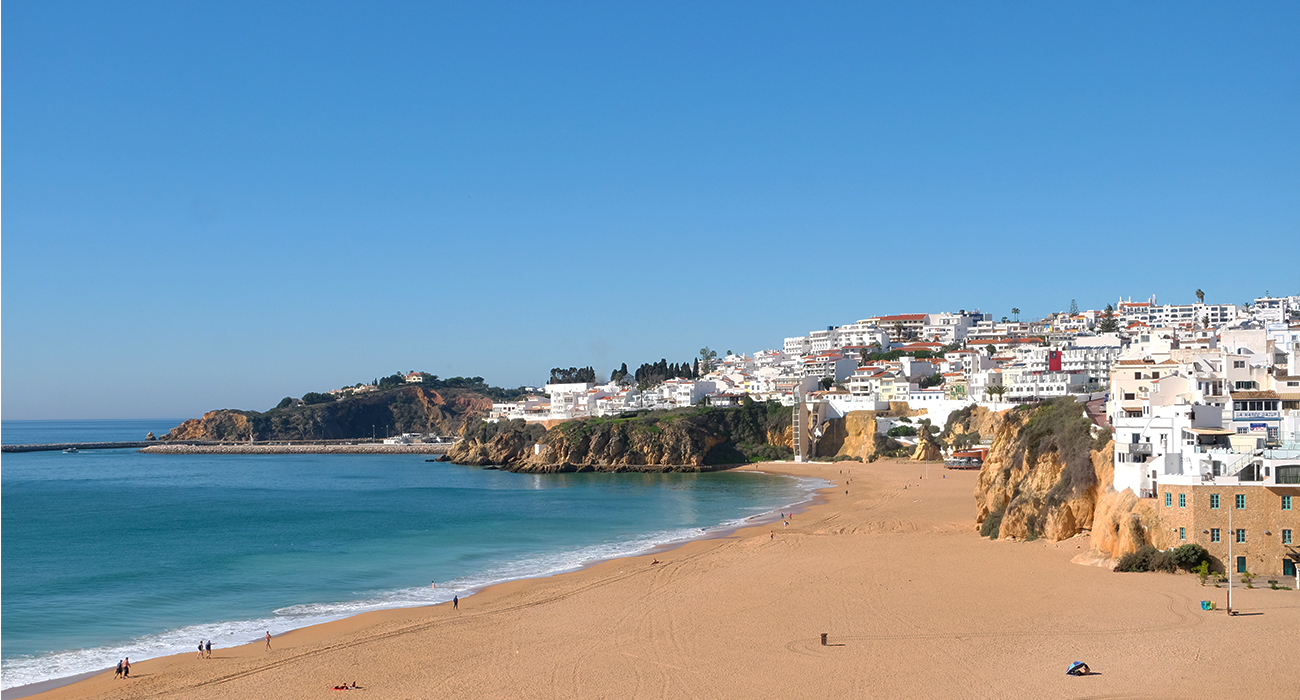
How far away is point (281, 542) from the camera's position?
37438 mm

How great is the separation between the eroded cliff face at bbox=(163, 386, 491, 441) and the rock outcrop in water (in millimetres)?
49682

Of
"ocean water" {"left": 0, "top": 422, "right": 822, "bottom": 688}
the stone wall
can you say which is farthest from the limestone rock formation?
the stone wall

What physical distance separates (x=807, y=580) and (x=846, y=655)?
7321 millimetres

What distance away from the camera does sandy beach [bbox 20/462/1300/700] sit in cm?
1630

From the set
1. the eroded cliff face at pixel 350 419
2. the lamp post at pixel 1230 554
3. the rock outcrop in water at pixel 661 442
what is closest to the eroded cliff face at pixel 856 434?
the rock outcrop in water at pixel 661 442

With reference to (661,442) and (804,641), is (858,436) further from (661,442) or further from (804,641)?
(804,641)

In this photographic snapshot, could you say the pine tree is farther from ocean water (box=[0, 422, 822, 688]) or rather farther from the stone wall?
the stone wall

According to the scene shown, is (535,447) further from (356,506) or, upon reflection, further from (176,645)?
(176,645)

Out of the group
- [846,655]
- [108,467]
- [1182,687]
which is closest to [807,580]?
[846,655]

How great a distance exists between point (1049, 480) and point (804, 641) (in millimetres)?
14215

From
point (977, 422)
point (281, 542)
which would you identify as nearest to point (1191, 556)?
point (281, 542)

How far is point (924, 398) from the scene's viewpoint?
74188mm

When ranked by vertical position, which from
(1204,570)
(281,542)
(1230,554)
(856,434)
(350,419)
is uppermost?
(350,419)

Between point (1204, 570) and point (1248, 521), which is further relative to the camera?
point (1204, 570)
